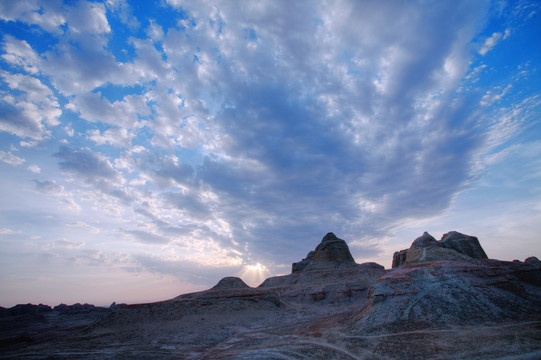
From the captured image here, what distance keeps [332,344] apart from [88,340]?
22.3 meters

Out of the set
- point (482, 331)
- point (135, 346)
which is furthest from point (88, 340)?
point (482, 331)

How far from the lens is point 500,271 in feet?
69.6

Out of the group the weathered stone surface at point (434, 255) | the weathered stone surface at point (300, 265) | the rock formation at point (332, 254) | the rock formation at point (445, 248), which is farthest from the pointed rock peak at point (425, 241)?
the weathered stone surface at point (300, 265)

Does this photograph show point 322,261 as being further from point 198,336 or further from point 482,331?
point 482,331

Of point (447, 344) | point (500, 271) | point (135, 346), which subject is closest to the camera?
point (447, 344)

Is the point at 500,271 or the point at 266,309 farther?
the point at 266,309

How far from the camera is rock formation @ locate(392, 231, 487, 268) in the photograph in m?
43.9

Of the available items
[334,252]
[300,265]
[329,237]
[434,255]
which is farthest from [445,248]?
[300,265]

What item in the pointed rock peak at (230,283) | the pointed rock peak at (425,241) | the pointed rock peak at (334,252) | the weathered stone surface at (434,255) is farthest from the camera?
the pointed rock peak at (334,252)

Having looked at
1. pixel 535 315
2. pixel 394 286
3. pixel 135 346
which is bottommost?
pixel 135 346

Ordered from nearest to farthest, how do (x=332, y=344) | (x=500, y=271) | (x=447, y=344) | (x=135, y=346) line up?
1. (x=447, y=344)
2. (x=332, y=344)
3. (x=135, y=346)
4. (x=500, y=271)

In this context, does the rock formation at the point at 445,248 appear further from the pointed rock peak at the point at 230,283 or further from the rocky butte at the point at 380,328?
the pointed rock peak at the point at 230,283

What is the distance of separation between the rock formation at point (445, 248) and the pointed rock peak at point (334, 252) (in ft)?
42.1

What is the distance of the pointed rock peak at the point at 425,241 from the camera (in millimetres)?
49388
